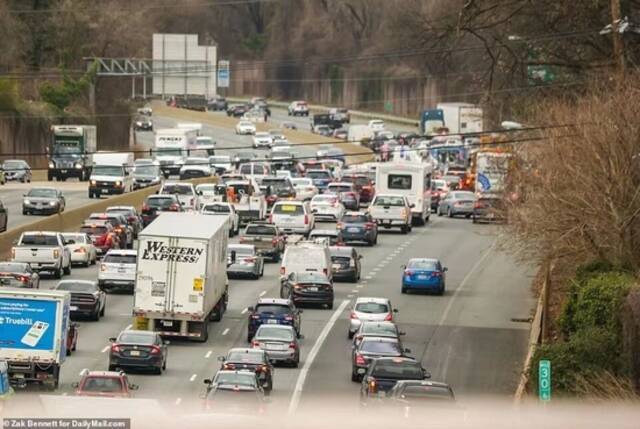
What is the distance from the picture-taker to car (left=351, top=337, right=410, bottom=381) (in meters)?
41.9

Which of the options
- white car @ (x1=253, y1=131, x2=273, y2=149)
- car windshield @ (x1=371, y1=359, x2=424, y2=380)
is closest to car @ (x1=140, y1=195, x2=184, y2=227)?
car windshield @ (x1=371, y1=359, x2=424, y2=380)

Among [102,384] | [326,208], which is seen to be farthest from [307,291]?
[326,208]

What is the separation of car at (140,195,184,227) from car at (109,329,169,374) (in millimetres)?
32090

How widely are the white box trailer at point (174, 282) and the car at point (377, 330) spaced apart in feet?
14.3

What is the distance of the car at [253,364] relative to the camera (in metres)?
38.9

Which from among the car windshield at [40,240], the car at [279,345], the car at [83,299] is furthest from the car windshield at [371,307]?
the car windshield at [40,240]

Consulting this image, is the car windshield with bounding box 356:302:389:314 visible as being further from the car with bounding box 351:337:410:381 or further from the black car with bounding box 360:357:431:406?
the black car with bounding box 360:357:431:406

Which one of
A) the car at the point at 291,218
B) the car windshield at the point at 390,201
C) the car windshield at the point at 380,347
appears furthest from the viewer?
the car windshield at the point at 390,201

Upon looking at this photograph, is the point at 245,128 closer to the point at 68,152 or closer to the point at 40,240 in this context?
the point at 68,152

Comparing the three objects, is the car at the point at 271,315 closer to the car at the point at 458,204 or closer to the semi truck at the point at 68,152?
the car at the point at 458,204

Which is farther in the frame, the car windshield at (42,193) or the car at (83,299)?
the car windshield at (42,193)

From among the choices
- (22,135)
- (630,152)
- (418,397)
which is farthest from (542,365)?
(22,135)

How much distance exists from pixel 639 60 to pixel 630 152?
1457cm

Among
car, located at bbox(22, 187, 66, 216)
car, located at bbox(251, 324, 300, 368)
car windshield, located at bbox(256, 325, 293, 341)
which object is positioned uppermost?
car, located at bbox(22, 187, 66, 216)
